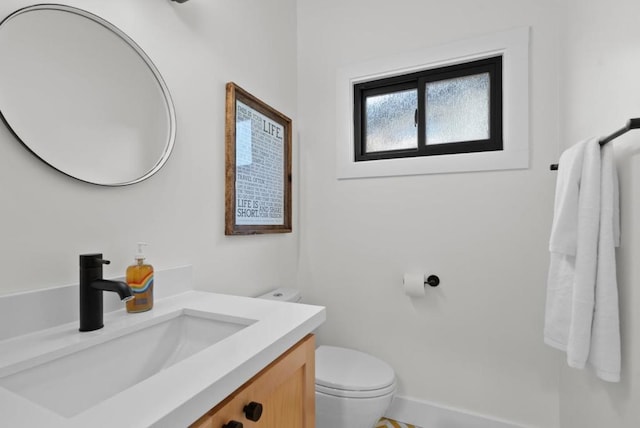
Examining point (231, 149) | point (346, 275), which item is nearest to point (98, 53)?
point (231, 149)

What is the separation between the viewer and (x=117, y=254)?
2.83 ft

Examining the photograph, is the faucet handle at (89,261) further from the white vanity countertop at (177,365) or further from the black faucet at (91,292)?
the white vanity countertop at (177,365)

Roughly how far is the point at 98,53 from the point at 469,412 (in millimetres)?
2130

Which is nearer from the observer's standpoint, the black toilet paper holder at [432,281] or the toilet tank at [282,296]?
the toilet tank at [282,296]

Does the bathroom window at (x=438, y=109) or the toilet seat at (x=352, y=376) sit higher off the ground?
the bathroom window at (x=438, y=109)

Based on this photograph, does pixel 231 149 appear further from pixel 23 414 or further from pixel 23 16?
pixel 23 414

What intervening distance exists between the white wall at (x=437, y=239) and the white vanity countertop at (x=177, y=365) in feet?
3.13

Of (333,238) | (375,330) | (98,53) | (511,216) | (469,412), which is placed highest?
(98,53)

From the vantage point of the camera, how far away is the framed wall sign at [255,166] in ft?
4.21

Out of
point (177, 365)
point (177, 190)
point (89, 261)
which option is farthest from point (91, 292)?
point (177, 190)

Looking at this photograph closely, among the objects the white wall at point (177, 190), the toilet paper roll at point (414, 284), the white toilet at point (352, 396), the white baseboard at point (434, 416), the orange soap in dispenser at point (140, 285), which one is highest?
the white wall at point (177, 190)

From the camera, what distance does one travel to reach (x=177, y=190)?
107 centimetres

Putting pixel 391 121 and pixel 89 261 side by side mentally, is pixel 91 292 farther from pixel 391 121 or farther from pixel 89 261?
pixel 391 121

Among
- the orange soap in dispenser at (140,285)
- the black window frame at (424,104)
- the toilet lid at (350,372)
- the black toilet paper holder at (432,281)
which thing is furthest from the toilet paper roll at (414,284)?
the orange soap in dispenser at (140,285)
